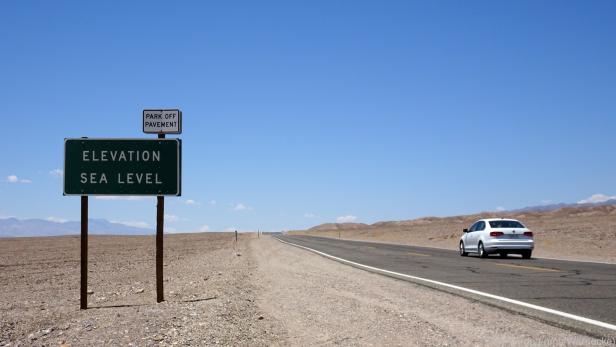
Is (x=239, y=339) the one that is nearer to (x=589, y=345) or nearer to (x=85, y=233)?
(x=589, y=345)

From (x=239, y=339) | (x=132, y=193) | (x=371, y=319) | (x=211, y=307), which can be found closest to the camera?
(x=239, y=339)

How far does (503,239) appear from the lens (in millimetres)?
25625

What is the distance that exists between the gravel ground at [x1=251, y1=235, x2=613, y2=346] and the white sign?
3.42 m

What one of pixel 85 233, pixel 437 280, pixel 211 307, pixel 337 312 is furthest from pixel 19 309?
pixel 437 280

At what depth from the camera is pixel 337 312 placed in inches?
373

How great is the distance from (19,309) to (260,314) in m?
5.48

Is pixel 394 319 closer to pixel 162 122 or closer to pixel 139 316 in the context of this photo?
pixel 139 316

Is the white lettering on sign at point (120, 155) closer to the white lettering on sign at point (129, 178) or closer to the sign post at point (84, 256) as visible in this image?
the white lettering on sign at point (129, 178)

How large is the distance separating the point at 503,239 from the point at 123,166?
1849 centimetres

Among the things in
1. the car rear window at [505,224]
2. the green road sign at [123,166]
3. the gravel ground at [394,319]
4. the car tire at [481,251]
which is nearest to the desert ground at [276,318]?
the gravel ground at [394,319]

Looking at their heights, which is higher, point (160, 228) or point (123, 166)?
point (123, 166)

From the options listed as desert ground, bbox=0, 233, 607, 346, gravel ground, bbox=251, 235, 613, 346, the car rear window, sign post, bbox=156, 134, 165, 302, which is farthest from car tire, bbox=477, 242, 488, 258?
sign post, bbox=156, 134, 165, 302

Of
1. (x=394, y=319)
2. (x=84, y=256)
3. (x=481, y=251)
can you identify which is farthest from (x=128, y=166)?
(x=481, y=251)

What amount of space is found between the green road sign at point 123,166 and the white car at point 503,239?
17780mm
